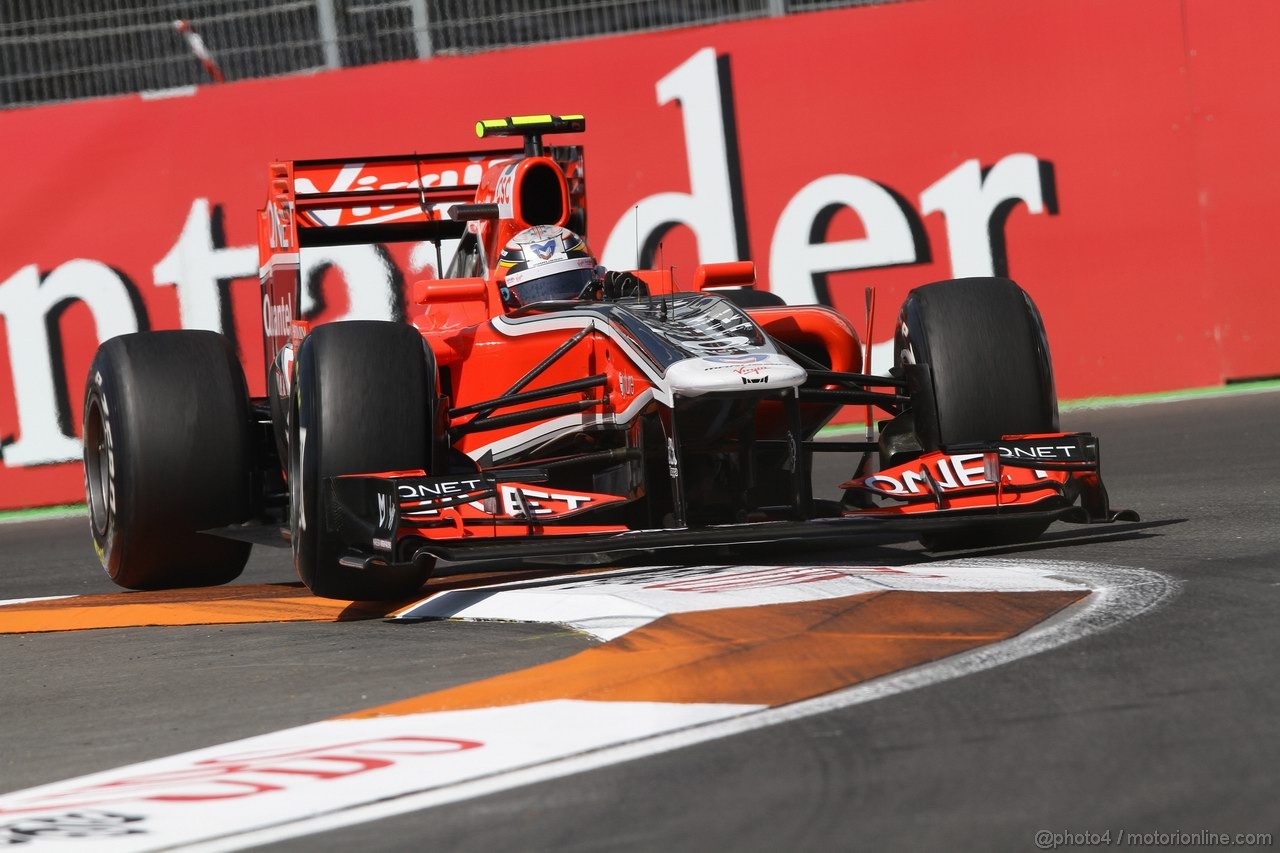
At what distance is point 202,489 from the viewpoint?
7223 millimetres

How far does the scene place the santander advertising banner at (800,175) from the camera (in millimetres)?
11445

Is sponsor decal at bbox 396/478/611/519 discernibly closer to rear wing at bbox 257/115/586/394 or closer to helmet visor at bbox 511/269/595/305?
helmet visor at bbox 511/269/595/305

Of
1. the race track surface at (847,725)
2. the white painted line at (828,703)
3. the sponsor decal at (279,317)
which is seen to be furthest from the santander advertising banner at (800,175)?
the white painted line at (828,703)

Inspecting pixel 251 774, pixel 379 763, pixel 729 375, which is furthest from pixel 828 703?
pixel 729 375

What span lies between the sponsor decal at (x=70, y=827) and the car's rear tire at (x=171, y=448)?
374 cm

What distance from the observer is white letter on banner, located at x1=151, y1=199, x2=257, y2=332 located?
11.8 meters

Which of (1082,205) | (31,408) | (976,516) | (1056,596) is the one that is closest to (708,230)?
(1082,205)

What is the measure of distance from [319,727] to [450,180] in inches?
178

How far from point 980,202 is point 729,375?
624 cm

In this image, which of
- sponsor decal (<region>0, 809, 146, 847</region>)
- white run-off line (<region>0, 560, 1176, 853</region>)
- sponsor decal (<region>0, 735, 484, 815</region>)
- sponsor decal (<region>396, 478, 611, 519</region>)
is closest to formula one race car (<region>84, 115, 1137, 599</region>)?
sponsor decal (<region>396, 478, 611, 519</region>)

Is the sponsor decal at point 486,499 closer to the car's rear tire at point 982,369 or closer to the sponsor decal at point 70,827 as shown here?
the car's rear tire at point 982,369

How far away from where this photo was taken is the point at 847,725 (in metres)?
3.65

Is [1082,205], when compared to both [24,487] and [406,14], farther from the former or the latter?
[24,487]

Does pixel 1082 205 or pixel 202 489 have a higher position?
pixel 1082 205
